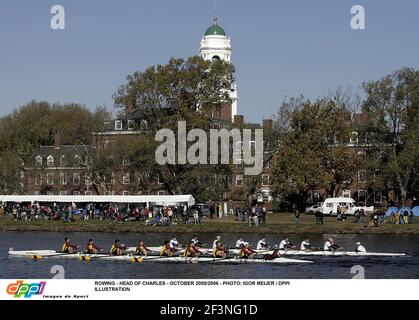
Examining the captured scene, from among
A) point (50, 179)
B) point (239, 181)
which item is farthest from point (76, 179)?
point (239, 181)

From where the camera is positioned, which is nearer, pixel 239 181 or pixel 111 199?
pixel 111 199

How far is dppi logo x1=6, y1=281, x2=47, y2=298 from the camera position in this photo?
29391 mm

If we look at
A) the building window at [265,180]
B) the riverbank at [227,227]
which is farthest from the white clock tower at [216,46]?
the riverbank at [227,227]

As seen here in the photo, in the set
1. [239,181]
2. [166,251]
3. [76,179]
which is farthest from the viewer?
[76,179]

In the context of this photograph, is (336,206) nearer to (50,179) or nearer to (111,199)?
(111,199)

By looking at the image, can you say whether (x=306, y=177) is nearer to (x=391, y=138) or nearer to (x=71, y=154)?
(x=391, y=138)

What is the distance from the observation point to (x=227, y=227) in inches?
2945

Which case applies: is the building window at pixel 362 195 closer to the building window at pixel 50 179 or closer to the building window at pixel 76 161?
the building window at pixel 76 161

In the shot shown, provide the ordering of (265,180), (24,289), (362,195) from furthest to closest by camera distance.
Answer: (362,195) < (265,180) < (24,289)

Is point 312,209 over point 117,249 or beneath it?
over

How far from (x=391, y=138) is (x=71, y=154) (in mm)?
41855

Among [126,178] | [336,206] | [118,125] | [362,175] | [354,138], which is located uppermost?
[118,125]

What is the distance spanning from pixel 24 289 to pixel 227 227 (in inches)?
1807
